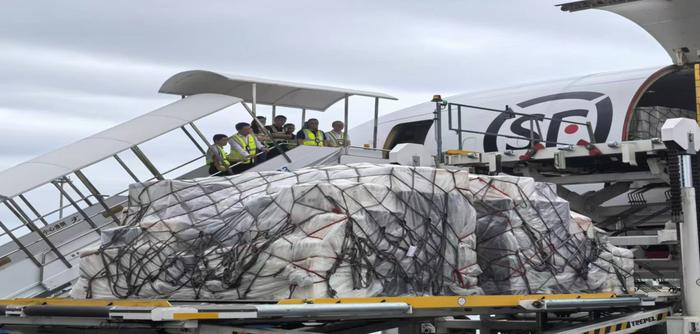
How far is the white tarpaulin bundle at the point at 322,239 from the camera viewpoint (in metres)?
8.06

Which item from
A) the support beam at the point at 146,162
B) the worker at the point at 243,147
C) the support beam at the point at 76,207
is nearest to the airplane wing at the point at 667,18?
the worker at the point at 243,147

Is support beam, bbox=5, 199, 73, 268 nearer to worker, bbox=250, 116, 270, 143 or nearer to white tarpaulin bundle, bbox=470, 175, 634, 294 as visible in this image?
worker, bbox=250, 116, 270, 143

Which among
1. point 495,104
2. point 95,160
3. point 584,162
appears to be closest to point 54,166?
point 95,160

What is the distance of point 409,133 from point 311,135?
150 inches

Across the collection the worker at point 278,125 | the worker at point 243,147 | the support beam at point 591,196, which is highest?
the worker at point 278,125

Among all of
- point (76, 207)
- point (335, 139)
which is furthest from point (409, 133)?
point (76, 207)

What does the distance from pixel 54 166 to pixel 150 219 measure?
2.87 metres

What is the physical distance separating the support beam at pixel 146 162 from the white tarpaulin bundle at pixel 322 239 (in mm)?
2932

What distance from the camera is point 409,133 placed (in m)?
20.2

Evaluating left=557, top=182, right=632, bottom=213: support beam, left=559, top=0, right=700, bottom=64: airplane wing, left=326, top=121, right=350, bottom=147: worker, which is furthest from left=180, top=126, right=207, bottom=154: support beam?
left=559, top=0, right=700, bottom=64: airplane wing

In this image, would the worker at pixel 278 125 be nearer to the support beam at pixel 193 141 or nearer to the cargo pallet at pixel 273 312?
the support beam at pixel 193 141

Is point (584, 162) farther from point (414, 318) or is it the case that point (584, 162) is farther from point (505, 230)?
point (414, 318)

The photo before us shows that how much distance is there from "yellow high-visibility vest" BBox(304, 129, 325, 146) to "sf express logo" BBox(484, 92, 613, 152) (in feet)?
10.2

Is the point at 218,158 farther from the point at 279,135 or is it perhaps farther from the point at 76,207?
the point at 279,135
